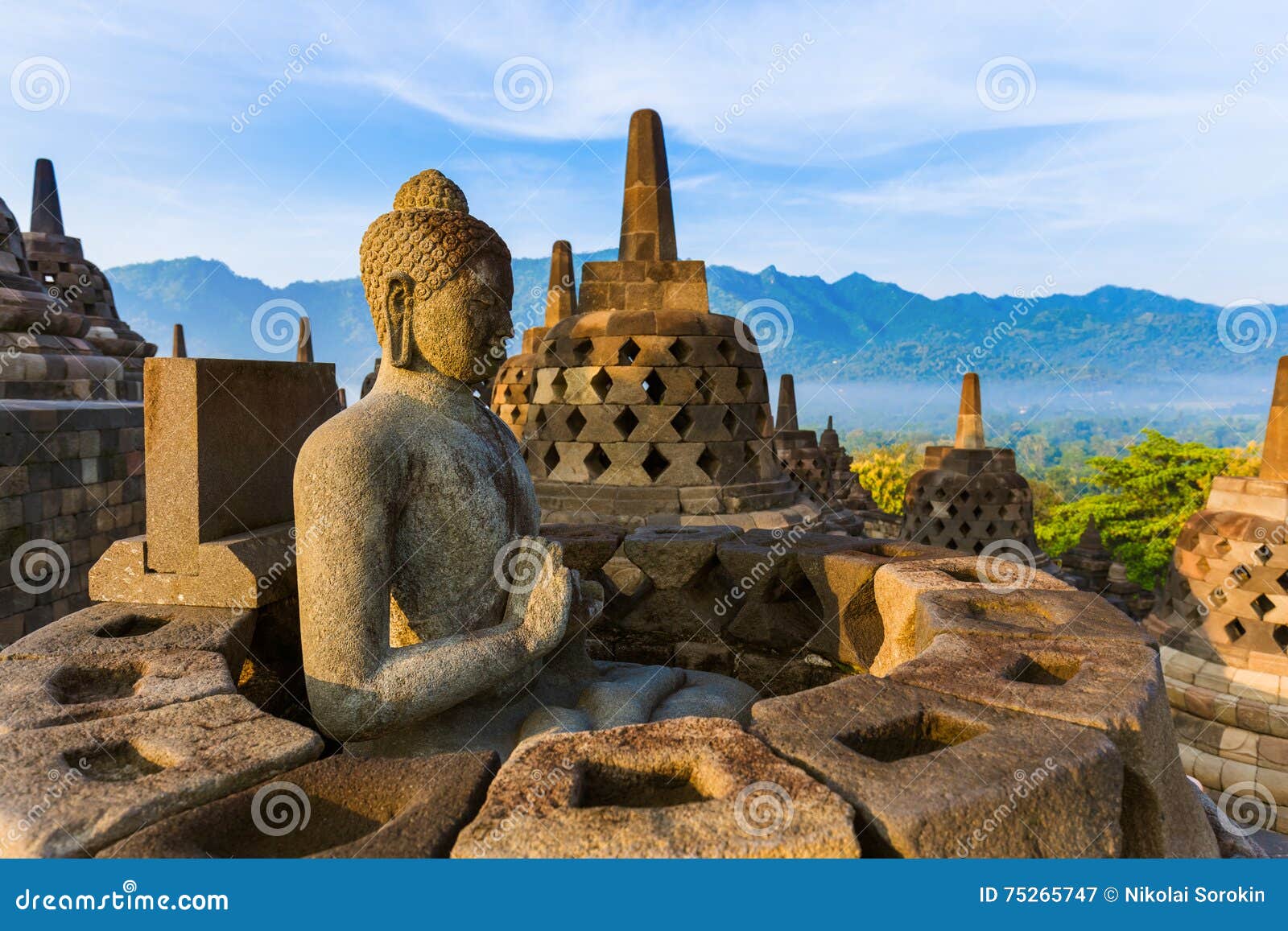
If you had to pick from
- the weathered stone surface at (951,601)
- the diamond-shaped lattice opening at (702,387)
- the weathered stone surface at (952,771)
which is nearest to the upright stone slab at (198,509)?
the weathered stone surface at (952,771)

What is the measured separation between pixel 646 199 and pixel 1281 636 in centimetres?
732

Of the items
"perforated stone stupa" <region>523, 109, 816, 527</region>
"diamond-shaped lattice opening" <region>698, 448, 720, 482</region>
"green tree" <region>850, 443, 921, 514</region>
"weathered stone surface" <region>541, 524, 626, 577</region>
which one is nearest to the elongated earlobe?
"weathered stone surface" <region>541, 524, 626, 577</region>

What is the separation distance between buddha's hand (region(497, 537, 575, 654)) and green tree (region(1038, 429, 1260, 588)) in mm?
20476

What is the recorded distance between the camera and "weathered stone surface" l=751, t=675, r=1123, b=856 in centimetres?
136

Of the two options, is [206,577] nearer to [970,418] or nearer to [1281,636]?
[1281,636]

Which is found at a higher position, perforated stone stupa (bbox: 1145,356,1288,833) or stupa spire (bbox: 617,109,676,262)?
stupa spire (bbox: 617,109,676,262)

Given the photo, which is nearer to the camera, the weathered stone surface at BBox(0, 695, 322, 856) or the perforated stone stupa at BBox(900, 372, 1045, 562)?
the weathered stone surface at BBox(0, 695, 322, 856)

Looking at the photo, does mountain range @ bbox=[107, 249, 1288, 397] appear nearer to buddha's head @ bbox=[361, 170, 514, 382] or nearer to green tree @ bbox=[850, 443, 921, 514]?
green tree @ bbox=[850, 443, 921, 514]

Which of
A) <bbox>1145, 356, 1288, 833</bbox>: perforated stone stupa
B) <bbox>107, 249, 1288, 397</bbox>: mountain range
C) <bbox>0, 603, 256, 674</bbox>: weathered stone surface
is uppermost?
<bbox>107, 249, 1288, 397</bbox>: mountain range

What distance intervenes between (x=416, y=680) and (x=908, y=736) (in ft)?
3.93

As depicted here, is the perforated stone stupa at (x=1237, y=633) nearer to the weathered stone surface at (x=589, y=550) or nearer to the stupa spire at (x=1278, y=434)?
the stupa spire at (x=1278, y=434)

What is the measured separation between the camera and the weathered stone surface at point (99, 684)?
1.72 metres

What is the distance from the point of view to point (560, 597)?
2.10 meters

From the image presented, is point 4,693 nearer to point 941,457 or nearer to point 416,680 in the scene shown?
point 416,680
